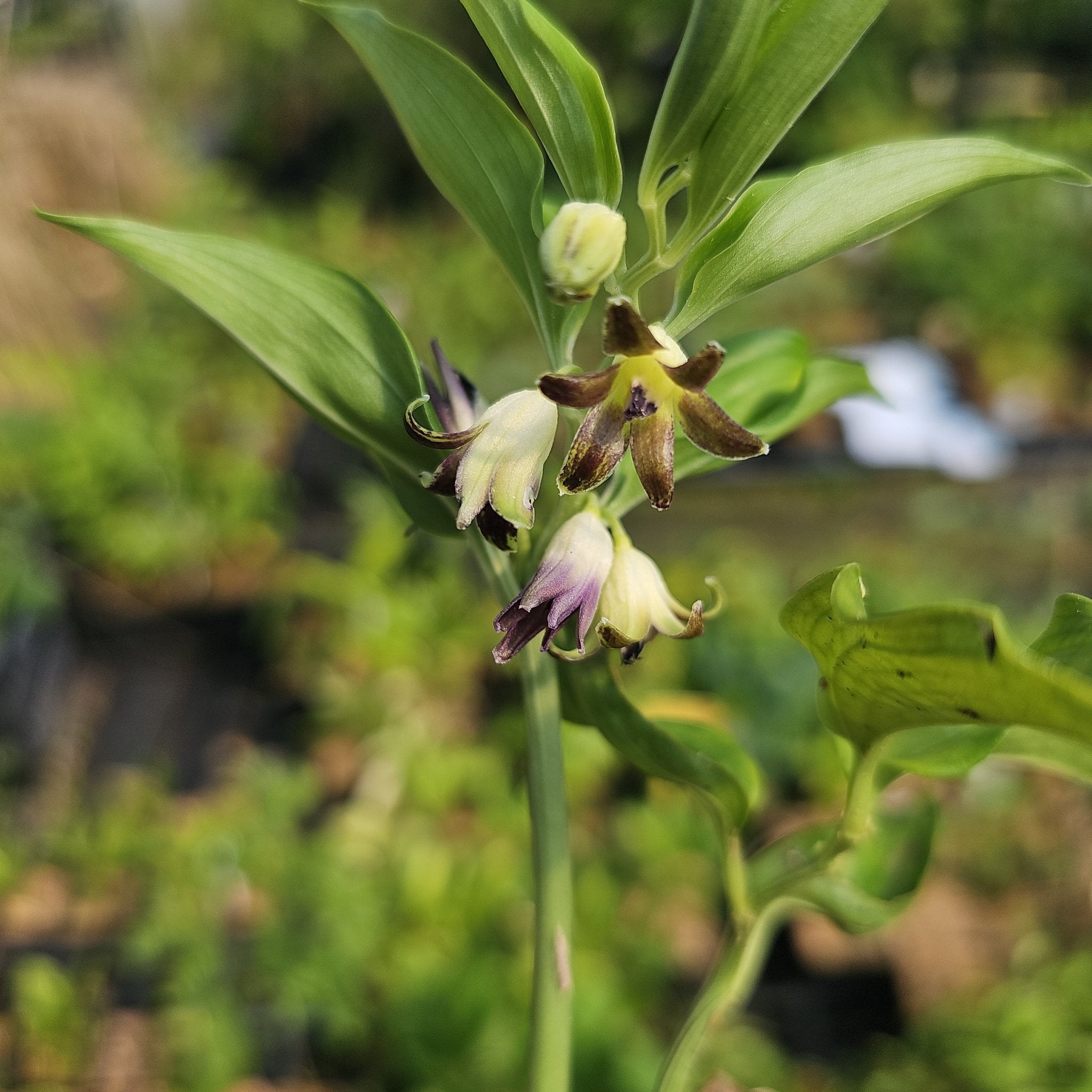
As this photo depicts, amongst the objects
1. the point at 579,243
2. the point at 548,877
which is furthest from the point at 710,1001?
the point at 579,243

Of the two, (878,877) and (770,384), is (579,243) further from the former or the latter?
(878,877)

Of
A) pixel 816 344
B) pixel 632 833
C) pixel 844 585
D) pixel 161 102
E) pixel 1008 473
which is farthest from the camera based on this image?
pixel 161 102

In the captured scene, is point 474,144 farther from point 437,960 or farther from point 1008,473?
point 1008,473

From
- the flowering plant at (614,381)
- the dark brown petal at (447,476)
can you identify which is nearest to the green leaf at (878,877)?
the flowering plant at (614,381)

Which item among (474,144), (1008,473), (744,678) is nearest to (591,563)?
(474,144)

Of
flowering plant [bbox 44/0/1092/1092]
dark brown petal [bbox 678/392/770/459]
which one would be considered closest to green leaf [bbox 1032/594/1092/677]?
flowering plant [bbox 44/0/1092/1092]

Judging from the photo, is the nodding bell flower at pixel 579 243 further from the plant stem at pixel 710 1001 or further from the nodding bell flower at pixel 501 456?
Result: the plant stem at pixel 710 1001
